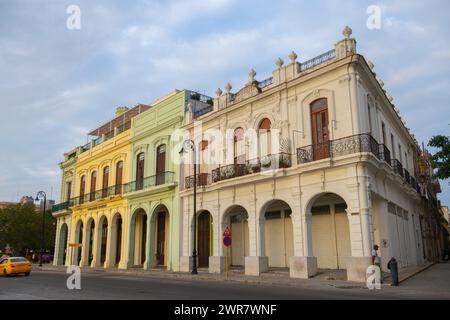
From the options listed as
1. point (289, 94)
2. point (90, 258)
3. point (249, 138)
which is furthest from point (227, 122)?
point (90, 258)

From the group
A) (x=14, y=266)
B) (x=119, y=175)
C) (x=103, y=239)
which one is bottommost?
(x=14, y=266)

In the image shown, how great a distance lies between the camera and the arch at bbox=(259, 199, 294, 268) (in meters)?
20.9

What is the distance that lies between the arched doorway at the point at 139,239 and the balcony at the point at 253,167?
9713 mm

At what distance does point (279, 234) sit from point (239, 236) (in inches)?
116

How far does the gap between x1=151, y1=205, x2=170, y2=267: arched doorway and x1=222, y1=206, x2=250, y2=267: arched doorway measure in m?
5.05

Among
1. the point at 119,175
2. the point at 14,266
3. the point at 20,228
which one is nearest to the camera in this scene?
the point at 14,266

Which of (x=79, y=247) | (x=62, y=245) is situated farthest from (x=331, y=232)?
(x=62, y=245)

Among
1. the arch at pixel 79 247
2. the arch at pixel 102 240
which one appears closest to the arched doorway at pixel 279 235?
the arch at pixel 102 240

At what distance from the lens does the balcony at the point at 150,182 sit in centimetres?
2498

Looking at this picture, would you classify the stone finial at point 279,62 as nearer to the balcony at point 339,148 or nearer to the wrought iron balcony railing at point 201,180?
the balcony at point 339,148

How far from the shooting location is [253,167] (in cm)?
1941

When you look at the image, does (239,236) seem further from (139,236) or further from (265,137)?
(139,236)

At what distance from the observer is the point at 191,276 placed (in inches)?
741

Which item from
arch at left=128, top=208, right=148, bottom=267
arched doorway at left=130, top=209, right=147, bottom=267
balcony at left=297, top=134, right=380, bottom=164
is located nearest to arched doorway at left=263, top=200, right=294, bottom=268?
balcony at left=297, top=134, right=380, bottom=164
